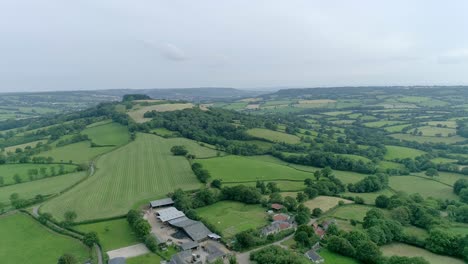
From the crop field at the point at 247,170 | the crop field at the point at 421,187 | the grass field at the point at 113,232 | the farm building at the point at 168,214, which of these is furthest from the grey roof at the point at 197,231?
the crop field at the point at 421,187

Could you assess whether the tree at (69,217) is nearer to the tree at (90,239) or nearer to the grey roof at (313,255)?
the tree at (90,239)

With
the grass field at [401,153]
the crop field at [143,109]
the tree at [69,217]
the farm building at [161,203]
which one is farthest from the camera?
the crop field at [143,109]

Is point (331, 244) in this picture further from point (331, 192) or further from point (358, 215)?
point (331, 192)

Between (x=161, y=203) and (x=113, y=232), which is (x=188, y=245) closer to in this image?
(x=113, y=232)

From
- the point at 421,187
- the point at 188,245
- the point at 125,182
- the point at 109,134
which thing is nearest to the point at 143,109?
the point at 109,134

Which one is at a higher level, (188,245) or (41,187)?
(41,187)

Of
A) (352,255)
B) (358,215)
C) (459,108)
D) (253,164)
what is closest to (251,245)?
(352,255)
